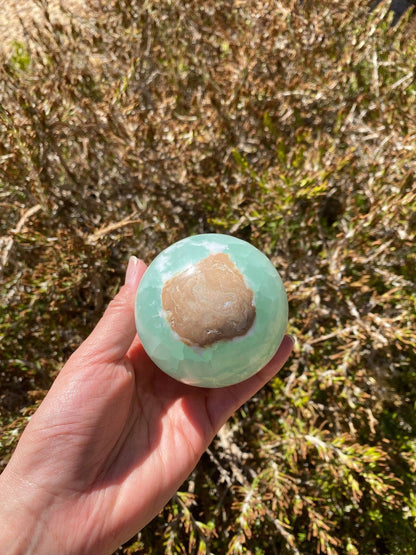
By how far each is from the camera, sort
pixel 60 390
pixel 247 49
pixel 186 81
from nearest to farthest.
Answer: pixel 60 390 → pixel 247 49 → pixel 186 81

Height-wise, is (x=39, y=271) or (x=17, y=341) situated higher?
(x=39, y=271)

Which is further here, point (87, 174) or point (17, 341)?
point (87, 174)

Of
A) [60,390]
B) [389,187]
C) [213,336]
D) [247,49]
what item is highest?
[247,49]

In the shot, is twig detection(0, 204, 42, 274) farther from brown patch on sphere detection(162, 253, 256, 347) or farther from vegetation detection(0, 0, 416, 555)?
brown patch on sphere detection(162, 253, 256, 347)

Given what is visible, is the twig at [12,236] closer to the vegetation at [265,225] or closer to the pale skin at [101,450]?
the vegetation at [265,225]

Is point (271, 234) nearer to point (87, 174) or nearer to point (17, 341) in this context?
point (87, 174)

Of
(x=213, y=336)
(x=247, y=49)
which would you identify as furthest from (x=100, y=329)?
(x=247, y=49)

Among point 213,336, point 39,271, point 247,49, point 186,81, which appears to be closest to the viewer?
point 213,336

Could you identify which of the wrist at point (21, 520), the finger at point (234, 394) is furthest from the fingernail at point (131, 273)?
the wrist at point (21, 520)
